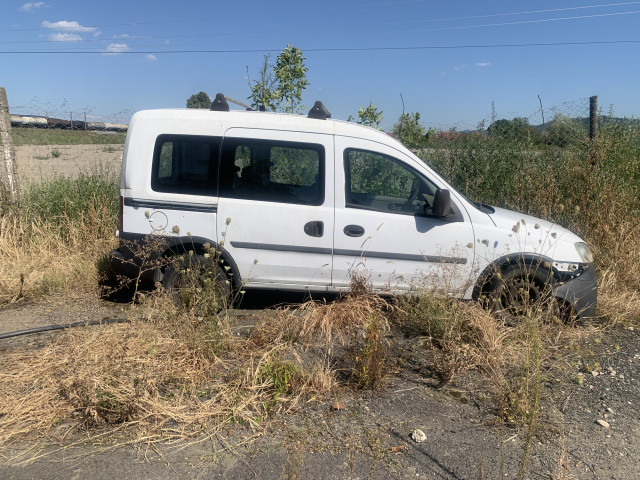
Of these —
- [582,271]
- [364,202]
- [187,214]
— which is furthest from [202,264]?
[582,271]

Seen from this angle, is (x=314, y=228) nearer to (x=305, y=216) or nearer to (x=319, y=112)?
(x=305, y=216)

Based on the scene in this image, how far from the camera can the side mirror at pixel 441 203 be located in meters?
5.00

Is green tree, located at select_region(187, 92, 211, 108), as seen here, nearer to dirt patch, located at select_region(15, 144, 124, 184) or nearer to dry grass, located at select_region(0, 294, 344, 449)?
dirt patch, located at select_region(15, 144, 124, 184)

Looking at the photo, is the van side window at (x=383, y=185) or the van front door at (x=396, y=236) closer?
the van front door at (x=396, y=236)

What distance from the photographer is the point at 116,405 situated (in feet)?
11.4

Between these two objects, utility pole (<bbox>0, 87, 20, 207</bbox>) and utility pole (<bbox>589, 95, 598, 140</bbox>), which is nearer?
utility pole (<bbox>0, 87, 20, 207</bbox>)

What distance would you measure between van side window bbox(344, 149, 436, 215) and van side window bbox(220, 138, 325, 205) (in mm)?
321

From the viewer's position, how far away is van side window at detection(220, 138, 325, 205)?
208 inches

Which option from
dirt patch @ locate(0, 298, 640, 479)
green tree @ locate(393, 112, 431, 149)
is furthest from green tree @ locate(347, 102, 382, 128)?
dirt patch @ locate(0, 298, 640, 479)

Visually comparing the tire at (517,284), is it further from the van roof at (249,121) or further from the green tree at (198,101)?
the green tree at (198,101)

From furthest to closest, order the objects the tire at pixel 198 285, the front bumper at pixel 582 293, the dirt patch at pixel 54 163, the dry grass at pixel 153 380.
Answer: the dirt patch at pixel 54 163
the front bumper at pixel 582 293
the tire at pixel 198 285
the dry grass at pixel 153 380

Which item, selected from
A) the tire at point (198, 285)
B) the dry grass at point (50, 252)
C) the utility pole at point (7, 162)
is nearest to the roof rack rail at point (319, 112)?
the tire at point (198, 285)

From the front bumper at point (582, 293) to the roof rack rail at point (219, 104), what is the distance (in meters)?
3.75

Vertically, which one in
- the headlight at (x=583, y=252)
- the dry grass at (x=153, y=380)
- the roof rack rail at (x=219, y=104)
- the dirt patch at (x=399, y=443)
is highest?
the roof rack rail at (x=219, y=104)
